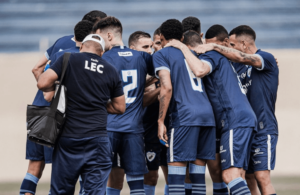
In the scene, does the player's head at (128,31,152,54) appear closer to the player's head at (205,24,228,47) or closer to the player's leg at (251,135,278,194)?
the player's head at (205,24,228,47)

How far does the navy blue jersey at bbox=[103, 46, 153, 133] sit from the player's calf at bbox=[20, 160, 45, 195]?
1.13 meters

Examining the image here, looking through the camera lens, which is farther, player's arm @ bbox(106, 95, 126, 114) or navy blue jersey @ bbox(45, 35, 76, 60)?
navy blue jersey @ bbox(45, 35, 76, 60)

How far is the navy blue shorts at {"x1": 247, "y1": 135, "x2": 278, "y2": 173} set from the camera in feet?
18.8

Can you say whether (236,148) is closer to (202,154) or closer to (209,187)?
(202,154)

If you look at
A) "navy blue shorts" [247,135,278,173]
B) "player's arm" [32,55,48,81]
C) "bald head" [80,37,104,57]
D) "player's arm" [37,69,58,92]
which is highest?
"bald head" [80,37,104,57]

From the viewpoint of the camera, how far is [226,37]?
6.29m

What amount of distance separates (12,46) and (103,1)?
340 cm

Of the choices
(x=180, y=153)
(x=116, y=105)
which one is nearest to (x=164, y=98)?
(x=180, y=153)

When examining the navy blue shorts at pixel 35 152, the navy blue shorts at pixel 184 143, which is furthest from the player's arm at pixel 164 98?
the navy blue shorts at pixel 35 152

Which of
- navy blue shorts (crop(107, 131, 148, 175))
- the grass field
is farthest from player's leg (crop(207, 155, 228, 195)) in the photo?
the grass field

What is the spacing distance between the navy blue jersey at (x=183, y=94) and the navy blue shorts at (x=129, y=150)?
1.53 feet

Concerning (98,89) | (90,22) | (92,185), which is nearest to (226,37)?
(90,22)

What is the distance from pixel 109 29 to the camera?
5516 mm

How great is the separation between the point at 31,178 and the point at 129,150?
1322 mm
